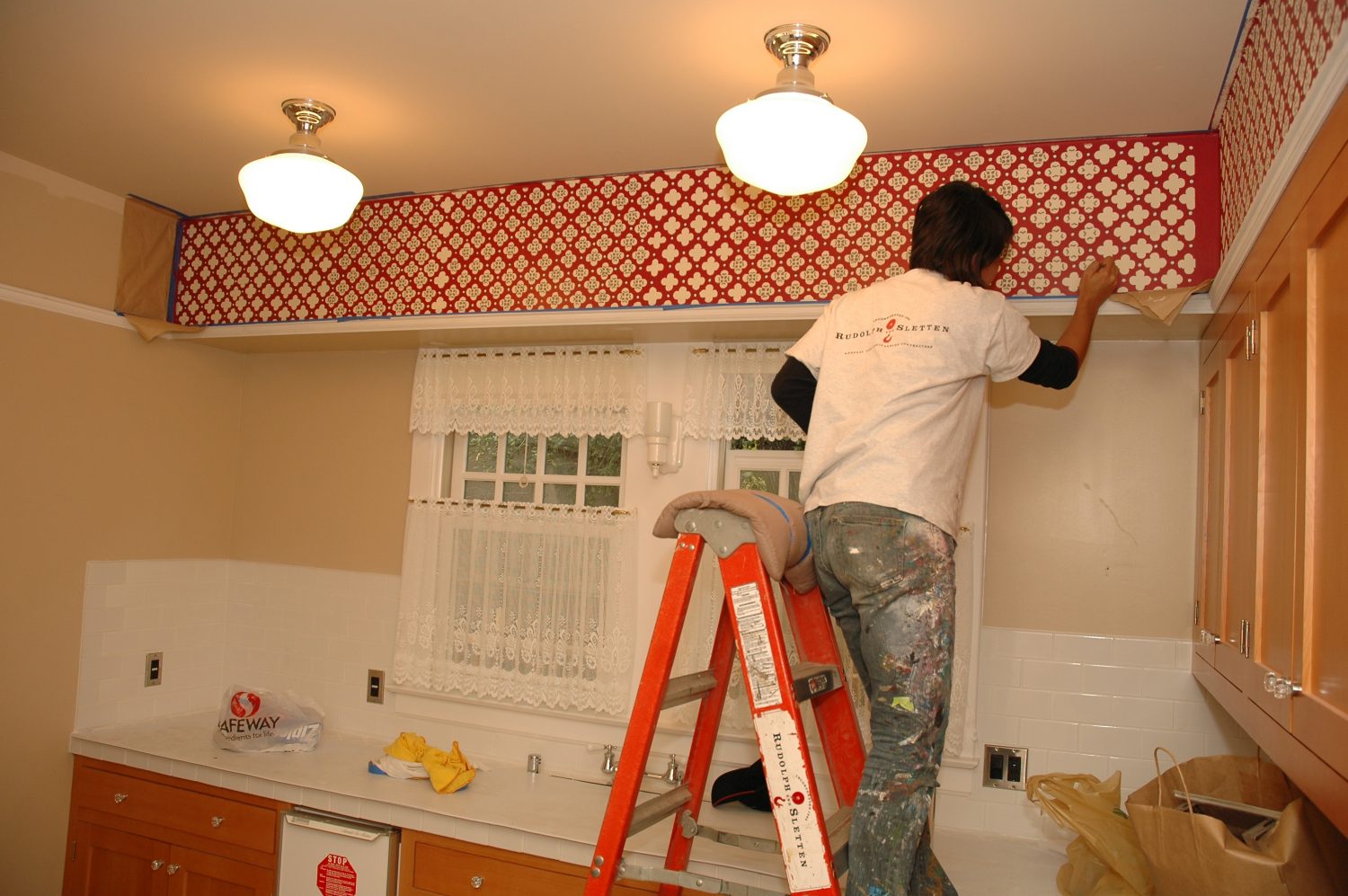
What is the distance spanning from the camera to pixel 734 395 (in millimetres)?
2963

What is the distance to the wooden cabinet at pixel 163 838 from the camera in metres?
2.92

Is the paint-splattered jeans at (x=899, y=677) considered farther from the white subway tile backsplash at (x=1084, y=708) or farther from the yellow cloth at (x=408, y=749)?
the yellow cloth at (x=408, y=749)

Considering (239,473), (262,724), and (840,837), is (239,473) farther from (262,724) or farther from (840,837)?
(840,837)

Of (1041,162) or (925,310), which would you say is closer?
(925,310)

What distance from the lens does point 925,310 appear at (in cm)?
188

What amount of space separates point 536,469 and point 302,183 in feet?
4.22

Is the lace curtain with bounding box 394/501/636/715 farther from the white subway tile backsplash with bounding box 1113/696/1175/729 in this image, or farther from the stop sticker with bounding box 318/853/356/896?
the white subway tile backsplash with bounding box 1113/696/1175/729

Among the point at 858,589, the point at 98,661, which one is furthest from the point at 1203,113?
the point at 98,661

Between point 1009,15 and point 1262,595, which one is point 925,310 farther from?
point 1262,595

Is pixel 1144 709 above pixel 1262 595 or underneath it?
underneath

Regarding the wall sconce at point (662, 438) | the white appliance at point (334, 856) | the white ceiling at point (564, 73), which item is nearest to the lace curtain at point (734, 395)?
the wall sconce at point (662, 438)

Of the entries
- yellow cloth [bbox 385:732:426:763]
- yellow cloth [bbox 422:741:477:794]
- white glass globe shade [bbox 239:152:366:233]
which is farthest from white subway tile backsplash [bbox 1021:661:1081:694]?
white glass globe shade [bbox 239:152:366:233]

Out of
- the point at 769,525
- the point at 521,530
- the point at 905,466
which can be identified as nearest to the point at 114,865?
the point at 521,530

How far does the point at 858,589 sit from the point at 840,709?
0.43 metres
